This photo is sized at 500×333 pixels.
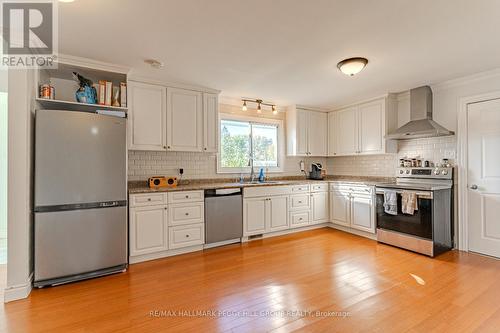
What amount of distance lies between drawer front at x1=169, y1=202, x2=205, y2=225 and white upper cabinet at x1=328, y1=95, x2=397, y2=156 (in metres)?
3.01

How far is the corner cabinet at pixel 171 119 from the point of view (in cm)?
333

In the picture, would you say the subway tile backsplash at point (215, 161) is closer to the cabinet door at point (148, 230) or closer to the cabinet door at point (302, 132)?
the cabinet door at point (302, 132)

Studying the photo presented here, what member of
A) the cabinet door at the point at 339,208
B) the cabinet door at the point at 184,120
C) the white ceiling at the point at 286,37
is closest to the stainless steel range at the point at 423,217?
the cabinet door at the point at 339,208

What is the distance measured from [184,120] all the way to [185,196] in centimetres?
113

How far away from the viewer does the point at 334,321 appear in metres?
1.90

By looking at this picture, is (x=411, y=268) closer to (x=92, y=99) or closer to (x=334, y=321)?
(x=334, y=321)

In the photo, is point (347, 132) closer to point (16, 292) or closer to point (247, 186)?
point (247, 186)

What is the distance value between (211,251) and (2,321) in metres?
2.12

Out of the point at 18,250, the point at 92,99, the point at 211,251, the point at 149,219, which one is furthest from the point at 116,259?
the point at 92,99

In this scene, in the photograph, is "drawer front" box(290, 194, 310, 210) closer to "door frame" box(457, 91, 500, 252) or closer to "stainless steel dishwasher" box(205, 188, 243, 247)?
"stainless steel dishwasher" box(205, 188, 243, 247)

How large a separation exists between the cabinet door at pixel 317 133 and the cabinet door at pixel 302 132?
8 cm

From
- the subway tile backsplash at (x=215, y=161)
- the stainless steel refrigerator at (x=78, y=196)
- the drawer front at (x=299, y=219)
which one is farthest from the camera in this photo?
the drawer front at (x=299, y=219)

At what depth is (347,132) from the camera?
482 centimetres

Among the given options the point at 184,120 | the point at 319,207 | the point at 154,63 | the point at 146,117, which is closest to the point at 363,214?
the point at 319,207
